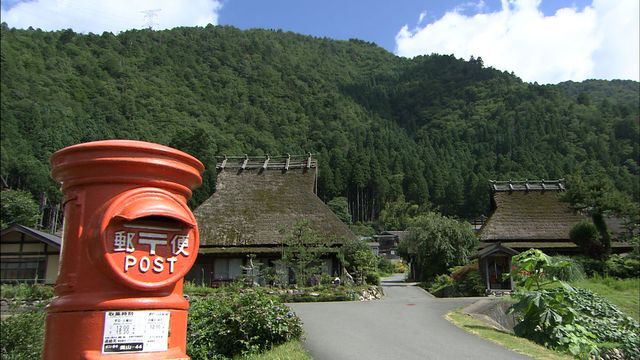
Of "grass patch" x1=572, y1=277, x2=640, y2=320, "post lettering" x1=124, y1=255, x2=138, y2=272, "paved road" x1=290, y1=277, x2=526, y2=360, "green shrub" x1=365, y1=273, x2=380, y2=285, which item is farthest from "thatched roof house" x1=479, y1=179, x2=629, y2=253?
"post lettering" x1=124, y1=255, x2=138, y2=272

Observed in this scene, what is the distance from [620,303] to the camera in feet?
56.5

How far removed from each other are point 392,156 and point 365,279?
7009cm

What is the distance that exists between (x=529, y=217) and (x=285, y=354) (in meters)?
26.3

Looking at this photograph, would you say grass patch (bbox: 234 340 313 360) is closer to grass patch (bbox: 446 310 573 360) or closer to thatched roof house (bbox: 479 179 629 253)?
grass patch (bbox: 446 310 573 360)

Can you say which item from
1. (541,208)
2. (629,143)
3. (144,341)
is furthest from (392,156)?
(144,341)

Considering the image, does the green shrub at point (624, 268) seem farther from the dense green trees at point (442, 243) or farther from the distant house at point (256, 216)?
the distant house at point (256, 216)

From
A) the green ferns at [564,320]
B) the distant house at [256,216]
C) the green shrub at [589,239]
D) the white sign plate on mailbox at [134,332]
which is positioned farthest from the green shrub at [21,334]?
the green shrub at [589,239]

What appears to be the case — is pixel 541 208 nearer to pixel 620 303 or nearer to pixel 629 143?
pixel 620 303

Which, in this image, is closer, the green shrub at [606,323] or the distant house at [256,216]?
the green shrub at [606,323]

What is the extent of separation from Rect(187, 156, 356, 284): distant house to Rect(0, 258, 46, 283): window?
7.08 m

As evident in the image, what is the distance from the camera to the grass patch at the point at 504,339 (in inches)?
356

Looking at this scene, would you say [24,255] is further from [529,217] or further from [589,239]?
[529,217]

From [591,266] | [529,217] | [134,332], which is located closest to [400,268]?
→ [529,217]

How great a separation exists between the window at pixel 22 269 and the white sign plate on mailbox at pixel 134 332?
25108 millimetres
